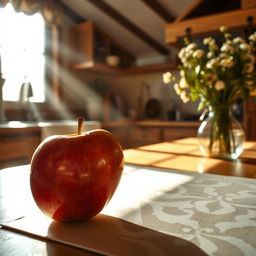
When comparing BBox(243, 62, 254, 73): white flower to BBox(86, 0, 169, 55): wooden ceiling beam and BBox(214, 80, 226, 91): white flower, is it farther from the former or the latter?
BBox(86, 0, 169, 55): wooden ceiling beam

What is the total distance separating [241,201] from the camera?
625 mm

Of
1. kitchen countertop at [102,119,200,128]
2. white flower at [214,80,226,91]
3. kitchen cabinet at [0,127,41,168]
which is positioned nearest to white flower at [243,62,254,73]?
white flower at [214,80,226,91]

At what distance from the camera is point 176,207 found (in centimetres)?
57

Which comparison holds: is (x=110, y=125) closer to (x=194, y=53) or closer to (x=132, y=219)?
(x=194, y=53)

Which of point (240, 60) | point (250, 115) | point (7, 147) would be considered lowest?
point (7, 147)

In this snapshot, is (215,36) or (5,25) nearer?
(215,36)

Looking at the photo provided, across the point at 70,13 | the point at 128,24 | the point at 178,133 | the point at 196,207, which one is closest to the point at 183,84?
the point at 196,207

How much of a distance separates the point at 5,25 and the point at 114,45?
154cm

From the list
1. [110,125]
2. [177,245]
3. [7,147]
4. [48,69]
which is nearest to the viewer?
[177,245]

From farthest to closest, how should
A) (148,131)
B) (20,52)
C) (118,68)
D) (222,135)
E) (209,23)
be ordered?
(118,68) → (148,131) → (20,52) → (209,23) → (222,135)

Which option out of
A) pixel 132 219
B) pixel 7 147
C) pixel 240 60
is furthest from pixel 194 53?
pixel 7 147

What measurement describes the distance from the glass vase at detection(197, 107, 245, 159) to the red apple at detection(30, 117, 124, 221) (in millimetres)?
809

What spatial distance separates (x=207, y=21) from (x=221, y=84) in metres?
1.70

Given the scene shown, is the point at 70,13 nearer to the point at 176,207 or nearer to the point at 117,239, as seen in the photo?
the point at 176,207
